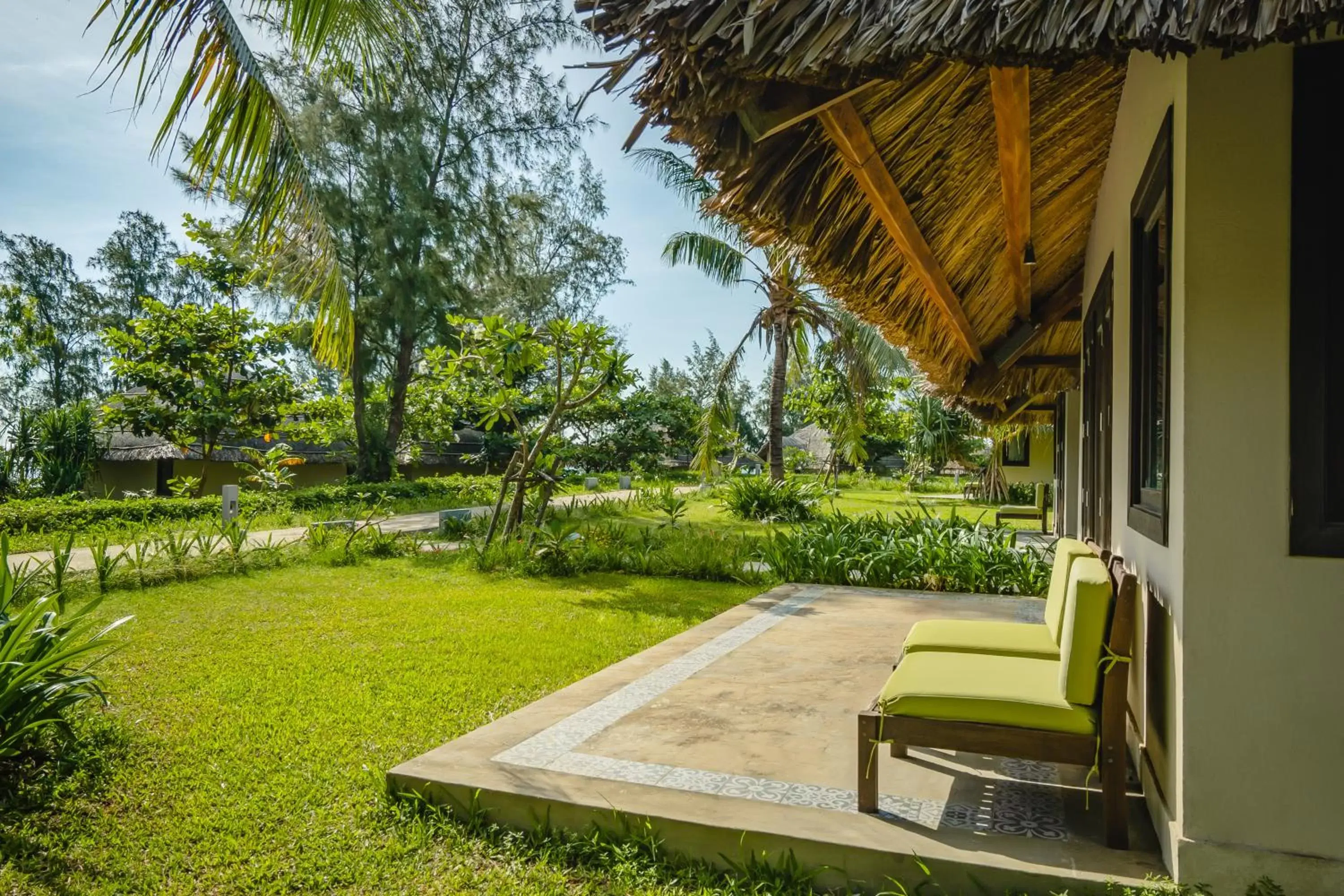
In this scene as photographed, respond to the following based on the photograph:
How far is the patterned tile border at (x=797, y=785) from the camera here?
266 cm

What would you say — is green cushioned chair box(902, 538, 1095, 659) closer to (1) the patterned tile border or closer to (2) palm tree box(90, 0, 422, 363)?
(1) the patterned tile border

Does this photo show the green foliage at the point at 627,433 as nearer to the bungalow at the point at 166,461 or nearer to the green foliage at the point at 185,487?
the bungalow at the point at 166,461

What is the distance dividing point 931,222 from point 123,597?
7.68 meters

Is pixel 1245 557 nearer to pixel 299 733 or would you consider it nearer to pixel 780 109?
pixel 780 109

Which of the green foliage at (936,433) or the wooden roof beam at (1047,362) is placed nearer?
the wooden roof beam at (1047,362)

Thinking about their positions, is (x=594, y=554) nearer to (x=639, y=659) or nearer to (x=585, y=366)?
(x=585, y=366)

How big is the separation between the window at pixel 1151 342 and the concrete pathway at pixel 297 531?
6464mm

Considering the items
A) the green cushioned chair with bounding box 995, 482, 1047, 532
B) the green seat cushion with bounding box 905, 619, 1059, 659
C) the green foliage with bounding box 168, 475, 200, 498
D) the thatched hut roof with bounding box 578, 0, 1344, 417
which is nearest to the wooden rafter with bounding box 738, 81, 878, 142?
the thatched hut roof with bounding box 578, 0, 1344, 417

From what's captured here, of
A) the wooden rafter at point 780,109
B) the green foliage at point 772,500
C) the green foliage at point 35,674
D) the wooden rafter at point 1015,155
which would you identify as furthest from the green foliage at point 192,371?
the wooden rafter at point 780,109

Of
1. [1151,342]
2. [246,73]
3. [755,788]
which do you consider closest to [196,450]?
[246,73]

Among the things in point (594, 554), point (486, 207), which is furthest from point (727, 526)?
point (486, 207)

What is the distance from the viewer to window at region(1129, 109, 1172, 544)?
2.52 meters

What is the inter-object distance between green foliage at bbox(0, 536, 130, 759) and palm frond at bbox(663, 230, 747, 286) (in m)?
12.6

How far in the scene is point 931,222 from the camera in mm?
4465
